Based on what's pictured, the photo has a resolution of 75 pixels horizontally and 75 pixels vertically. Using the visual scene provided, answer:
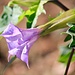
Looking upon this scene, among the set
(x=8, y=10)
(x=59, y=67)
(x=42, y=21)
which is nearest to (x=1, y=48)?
(x=42, y=21)

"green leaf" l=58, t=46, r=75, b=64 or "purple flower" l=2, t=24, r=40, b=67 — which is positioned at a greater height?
"purple flower" l=2, t=24, r=40, b=67

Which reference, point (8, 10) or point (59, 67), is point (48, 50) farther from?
point (8, 10)

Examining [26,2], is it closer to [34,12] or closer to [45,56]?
[34,12]

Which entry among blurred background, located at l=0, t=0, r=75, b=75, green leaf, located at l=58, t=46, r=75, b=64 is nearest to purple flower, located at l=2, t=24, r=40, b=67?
green leaf, located at l=58, t=46, r=75, b=64

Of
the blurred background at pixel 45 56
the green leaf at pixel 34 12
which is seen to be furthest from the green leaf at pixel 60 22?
the blurred background at pixel 45 56

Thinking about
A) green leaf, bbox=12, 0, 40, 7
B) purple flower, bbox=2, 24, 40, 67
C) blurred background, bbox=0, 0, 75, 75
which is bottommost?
blurred background, bbox=0, 0, 75, 75

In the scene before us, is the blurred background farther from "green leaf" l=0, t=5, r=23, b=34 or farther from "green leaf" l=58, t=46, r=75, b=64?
"green leaf" l=0, t=5, r=23, b=34

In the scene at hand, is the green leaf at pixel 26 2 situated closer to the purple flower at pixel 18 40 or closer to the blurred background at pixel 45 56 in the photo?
the purple flower at pixel 18 40
